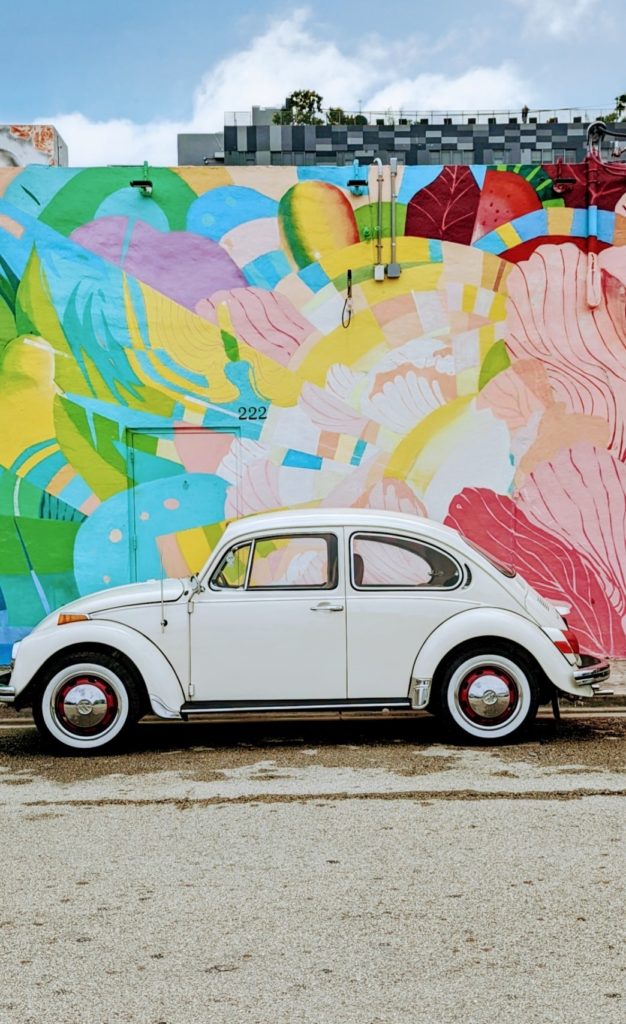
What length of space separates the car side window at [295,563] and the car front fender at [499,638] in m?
0.83

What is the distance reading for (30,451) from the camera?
487 inches

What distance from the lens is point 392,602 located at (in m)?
7.83

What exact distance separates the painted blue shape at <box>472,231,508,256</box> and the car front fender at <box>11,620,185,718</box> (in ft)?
22.6

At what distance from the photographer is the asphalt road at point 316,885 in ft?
12.7

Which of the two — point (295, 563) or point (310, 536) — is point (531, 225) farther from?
point (295, 563)

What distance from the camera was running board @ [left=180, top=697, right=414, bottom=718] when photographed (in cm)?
766

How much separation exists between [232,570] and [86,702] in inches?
53.9

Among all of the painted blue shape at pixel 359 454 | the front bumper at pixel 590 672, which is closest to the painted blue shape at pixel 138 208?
the painted blue shape at pixel 359 454

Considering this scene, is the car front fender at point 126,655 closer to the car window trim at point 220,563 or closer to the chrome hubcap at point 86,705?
the chrome hubcap at point 86,705

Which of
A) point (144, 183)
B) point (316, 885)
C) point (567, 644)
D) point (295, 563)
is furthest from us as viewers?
point (144, 183)

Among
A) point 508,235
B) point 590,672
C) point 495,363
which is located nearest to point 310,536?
point 590,672

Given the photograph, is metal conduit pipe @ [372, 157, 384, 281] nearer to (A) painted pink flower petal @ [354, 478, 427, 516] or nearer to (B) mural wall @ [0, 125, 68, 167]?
(A) painted pink flower petal @ [354, 478, 427, 516]

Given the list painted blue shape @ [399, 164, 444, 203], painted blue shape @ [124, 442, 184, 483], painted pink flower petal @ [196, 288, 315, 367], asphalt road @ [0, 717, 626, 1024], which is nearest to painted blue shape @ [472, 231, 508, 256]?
painted blue shape @ [399, 164, 444, 203]

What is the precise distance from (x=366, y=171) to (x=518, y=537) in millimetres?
4508
